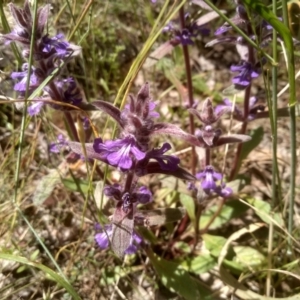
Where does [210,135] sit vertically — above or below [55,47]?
below

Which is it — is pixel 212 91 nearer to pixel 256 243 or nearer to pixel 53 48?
pixel 256 243

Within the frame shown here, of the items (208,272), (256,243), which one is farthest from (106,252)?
(256,243)

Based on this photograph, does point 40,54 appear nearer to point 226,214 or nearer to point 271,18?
point 271,18

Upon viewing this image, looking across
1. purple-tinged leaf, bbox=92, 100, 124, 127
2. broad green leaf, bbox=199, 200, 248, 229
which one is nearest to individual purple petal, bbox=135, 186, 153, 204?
purple-tinged leaf, bbox=92, 100, 124, 127

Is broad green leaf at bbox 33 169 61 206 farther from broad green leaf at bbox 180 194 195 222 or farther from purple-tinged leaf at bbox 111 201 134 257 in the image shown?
broad green leaf at bbox 180 194 195 222

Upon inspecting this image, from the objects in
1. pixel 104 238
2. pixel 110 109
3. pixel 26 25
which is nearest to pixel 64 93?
pixel 26 25
